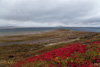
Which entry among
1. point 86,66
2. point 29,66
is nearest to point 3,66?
point 29,66

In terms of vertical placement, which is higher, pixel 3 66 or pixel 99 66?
pixel 99 66

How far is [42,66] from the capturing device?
233 inches

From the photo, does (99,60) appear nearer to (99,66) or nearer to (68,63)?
(99,66)

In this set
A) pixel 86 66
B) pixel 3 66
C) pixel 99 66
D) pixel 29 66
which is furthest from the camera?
pixel 3 66

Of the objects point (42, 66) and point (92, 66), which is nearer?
point (92, 66)

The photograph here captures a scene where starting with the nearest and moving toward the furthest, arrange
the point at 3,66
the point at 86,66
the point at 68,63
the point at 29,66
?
the point at 86,66 < the point at 68,63 < the point at 29,66 < the point at 3,66

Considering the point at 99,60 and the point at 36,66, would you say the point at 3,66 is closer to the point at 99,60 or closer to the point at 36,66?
the point at 36,66

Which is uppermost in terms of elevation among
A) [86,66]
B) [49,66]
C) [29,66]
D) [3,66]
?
[86,66]

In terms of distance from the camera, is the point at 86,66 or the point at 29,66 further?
the point at 29,66

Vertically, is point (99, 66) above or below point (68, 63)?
above

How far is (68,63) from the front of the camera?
5.87 meters

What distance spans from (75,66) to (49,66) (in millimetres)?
2157

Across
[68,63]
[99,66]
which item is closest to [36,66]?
[68,63]

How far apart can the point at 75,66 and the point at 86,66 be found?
0.85 metres
